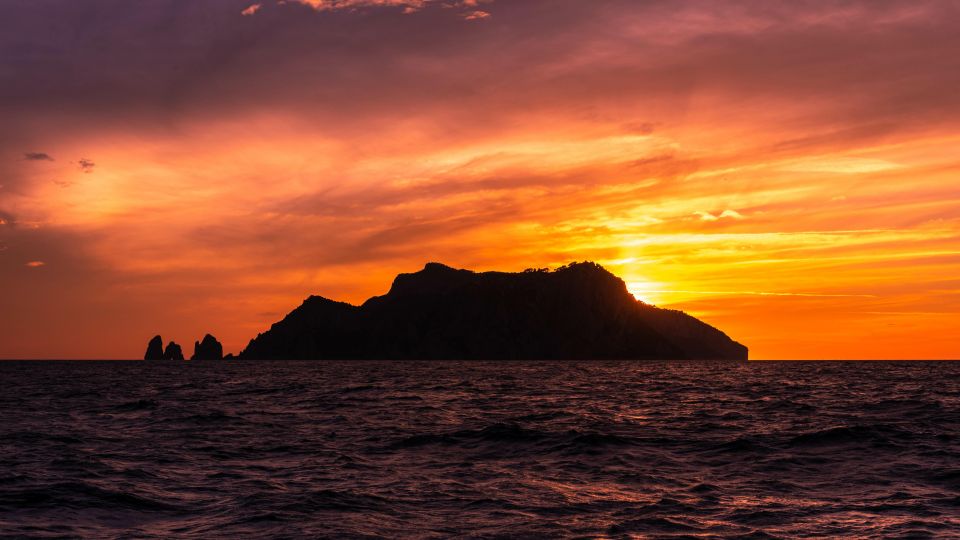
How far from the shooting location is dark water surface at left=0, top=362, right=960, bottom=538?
1661cm

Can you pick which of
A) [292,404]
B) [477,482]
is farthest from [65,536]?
[292,404]

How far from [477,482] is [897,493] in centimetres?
1111

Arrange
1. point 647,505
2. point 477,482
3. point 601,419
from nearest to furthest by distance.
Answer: point 647,505 → point 477,482 → point 601,419

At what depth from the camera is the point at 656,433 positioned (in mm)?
32594

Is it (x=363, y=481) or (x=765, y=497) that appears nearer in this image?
(x=765, y=497)

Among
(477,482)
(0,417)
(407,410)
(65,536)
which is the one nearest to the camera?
(65,536)

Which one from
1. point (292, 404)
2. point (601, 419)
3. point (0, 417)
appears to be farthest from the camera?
point (292, 404)

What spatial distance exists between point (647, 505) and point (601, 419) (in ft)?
67.7

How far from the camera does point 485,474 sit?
2303 cm

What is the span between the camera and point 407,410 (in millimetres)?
45344

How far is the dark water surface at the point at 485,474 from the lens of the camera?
1661cm

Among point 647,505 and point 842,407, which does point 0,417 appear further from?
point 842,407

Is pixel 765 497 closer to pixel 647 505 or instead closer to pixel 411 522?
pixel 647 505

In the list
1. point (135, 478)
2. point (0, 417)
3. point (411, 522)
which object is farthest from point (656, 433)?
point (0, 417)
